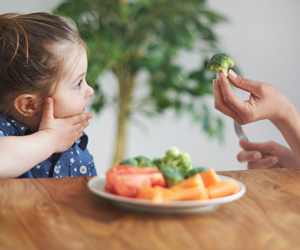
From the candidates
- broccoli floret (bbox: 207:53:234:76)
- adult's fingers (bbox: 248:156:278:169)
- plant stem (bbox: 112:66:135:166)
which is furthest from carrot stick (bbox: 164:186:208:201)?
plant stem (bbox: 112:66:135:166)

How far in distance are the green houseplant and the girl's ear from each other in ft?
5.84

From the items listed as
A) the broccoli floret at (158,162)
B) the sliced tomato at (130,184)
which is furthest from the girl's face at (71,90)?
the sliced tomato at (130,184)

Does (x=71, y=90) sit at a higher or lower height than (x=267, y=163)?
higher

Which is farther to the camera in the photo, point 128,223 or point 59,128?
point 59,128

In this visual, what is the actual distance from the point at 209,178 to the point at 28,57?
29.6 inches

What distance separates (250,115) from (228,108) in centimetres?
7

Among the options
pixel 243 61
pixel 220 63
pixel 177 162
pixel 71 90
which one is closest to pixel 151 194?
pixel 177 162

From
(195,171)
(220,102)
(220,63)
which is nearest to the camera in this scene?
(195,171)

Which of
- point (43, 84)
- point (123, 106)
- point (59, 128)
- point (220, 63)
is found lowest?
point (123, 106)

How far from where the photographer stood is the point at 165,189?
67 centimetres

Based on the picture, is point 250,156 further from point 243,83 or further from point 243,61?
point 243,61

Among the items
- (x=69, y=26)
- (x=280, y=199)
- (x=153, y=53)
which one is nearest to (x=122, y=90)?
(x=153, y=53)

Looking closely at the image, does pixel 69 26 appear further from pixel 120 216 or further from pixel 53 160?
pixel 120 216

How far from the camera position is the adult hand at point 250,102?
47.0 inches
